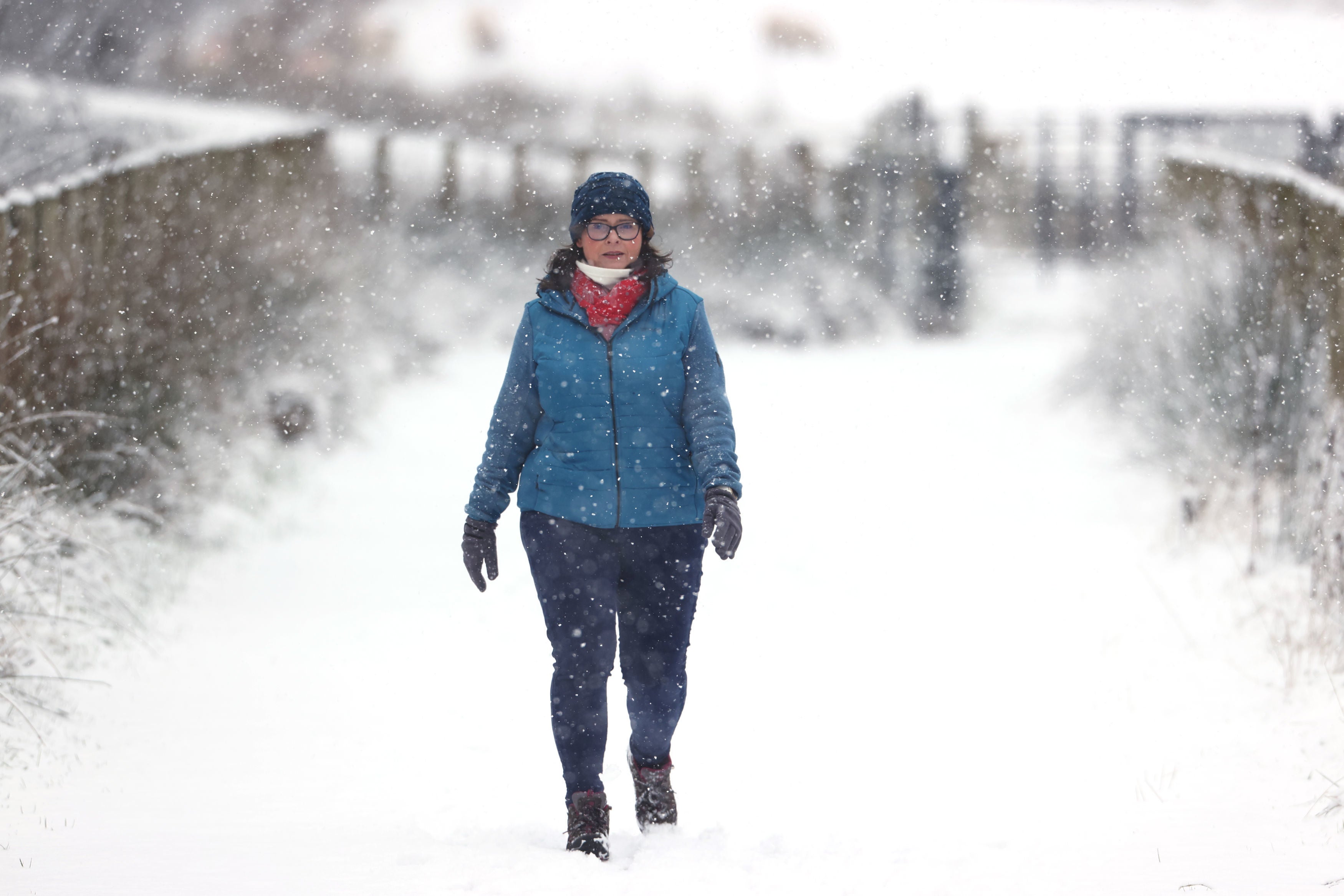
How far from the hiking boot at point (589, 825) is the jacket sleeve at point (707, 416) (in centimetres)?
81

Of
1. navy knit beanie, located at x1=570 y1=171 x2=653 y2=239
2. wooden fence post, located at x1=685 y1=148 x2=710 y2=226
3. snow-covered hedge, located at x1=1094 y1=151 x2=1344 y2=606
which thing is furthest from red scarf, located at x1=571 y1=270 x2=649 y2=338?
wooden fence post, located at x1=685 y1=148 x2=710 y2=226

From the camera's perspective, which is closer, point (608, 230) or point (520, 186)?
point (608, 230)

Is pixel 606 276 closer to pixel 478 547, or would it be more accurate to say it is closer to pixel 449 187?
pixel 478 547

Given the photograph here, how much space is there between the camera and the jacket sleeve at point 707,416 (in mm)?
3162

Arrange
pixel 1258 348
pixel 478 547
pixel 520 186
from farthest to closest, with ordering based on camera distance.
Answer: pixel 520 186 < pixel 1258 348 < pixel 478 547

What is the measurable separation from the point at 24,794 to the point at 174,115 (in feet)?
37.1

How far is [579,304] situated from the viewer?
128 inches

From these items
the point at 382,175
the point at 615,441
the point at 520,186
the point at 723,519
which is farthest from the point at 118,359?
the point at 520,186

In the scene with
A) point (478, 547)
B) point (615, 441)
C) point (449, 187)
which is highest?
point (449, 187)

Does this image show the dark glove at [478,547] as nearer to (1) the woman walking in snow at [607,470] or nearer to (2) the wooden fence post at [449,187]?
(1) the woman walking in snow at [607,470]

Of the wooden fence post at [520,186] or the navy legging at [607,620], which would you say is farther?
the wooden fence post at [520,186]

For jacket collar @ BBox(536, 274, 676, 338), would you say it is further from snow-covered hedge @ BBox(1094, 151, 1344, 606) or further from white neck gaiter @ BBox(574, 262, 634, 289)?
snow-covered hedge @ BBox(1094, 151, 1344, 606)

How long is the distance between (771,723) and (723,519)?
208 centimetres

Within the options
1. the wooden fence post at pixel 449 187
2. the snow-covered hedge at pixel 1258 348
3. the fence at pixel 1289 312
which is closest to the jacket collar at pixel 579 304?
the snow-covered hedge at pixel 1258 348
